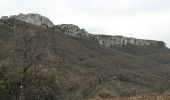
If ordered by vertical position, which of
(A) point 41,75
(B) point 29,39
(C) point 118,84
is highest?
(B) point 29,39

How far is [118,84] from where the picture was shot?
119 m

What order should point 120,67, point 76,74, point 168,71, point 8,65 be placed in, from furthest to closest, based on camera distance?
1. point 120,67
2. point 168,71
3. point 76,74
4. point 8,65

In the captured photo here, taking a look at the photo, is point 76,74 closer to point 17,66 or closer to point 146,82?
point 146,82

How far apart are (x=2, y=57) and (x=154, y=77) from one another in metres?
58.4

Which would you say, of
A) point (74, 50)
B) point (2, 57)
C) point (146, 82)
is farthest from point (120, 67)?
point (2, 57)

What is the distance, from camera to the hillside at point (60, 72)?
65.8 m

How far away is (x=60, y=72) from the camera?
100250 millimetres

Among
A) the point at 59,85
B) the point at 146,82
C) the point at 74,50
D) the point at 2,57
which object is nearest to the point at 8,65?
the point at 59,85

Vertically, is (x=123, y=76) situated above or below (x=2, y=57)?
below

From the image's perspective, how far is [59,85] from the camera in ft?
267

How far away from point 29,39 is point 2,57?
36447mm

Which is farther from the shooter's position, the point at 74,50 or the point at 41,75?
the point at 74,50

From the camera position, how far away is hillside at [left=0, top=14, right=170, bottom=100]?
216 feet

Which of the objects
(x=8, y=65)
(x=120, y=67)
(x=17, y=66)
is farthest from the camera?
(x=120, y=67)
